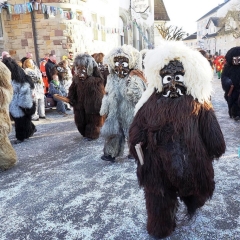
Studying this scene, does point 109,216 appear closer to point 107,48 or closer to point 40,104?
point 40,104

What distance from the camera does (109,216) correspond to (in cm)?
280

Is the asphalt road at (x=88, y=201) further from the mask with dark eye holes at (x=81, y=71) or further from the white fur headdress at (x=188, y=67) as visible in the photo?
the mask with dark eye holes at (x=81, y=71)

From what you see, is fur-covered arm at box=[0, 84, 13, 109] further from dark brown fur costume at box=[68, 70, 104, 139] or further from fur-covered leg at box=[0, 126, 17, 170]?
dark brown fur costume at box=[68, 70, 104, 139]

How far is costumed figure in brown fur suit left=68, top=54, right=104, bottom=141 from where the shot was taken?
15.8 ft

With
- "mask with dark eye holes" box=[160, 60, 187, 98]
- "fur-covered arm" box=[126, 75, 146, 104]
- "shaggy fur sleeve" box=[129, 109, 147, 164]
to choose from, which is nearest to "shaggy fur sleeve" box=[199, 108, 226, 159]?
"mask with dark eye holes" box=[160, 60, 187, 98]

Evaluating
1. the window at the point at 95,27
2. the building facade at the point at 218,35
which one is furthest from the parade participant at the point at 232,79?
the building facade at the point at 218,35

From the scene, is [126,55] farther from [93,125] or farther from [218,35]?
[218,35]

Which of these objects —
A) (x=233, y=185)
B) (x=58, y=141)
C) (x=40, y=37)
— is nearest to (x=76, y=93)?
(x=58, y=141)

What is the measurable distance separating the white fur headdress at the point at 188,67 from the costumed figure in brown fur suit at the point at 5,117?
2379mm

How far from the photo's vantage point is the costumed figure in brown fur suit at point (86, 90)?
4.83 m

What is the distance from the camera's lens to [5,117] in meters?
3.96

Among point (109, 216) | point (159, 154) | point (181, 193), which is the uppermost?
point (159, 154)

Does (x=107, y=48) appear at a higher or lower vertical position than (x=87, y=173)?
higher

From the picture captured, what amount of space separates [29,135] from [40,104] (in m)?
1.86
